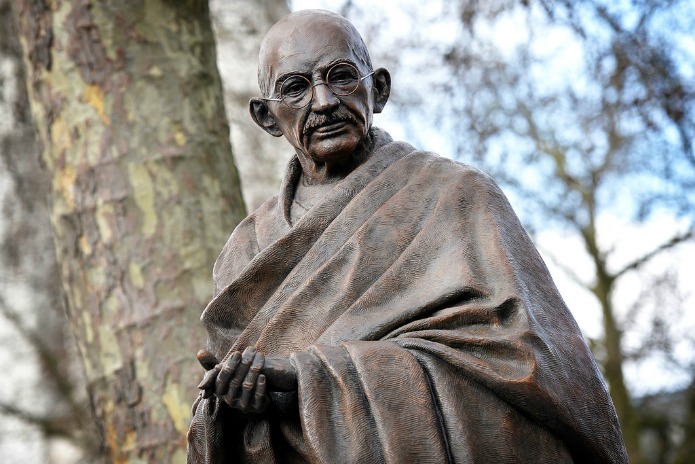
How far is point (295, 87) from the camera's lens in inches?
160

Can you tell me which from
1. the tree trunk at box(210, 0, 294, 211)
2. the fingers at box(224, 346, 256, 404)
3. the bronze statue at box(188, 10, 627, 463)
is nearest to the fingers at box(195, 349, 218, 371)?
the bronze statue at box(188, 10, 627, 463)

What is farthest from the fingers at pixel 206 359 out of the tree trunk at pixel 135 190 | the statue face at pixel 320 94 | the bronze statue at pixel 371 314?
the tree trunk at pixel 135 190

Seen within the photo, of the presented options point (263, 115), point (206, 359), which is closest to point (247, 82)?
point (263, 115)

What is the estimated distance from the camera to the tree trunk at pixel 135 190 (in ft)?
23.5

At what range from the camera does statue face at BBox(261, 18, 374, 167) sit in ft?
13.2

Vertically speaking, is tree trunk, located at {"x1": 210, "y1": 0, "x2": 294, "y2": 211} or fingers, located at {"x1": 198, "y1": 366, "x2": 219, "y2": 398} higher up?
tree trunk, located at {"x1": 210, "y1": 0, "x2": 294, "y2": 211}

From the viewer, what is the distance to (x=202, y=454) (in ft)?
12.3

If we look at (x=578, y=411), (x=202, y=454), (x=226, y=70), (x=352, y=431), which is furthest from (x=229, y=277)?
(x=226, y=70)

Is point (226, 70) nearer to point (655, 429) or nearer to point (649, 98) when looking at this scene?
point (649, 98)

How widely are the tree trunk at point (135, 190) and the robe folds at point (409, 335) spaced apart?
10.2 ft

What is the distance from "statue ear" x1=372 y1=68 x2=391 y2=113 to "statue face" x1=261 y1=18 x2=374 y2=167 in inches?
3.8

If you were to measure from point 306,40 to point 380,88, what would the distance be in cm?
34

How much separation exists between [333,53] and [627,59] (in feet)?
17.7

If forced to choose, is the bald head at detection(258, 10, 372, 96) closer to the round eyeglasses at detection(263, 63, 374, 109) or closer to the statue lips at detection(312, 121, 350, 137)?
the round eyeglasses at detection(263, 63, 374, 109)
